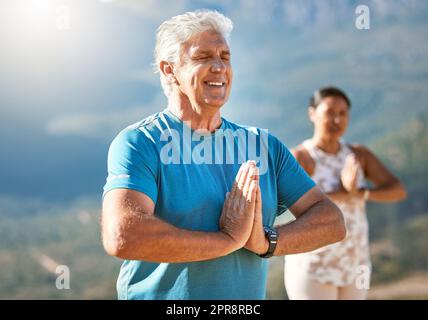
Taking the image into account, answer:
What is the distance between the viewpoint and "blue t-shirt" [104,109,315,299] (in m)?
1.71

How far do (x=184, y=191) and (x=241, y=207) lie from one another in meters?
0.16

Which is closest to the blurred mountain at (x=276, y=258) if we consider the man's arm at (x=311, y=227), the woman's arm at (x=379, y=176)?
the woman's arm at (x=379, y=176)

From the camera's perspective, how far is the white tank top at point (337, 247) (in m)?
3.29

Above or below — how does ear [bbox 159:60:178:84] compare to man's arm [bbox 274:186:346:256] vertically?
above

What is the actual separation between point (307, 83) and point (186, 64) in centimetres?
404

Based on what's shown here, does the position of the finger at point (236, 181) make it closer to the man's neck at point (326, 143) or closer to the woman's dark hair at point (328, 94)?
the man's neck at point (326, 143)

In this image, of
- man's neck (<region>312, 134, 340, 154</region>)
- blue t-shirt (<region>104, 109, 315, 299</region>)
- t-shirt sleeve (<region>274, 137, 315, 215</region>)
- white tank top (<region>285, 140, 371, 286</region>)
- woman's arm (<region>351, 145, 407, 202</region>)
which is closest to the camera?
blue t-shirt (<region>104, 109, 315, 299</region>)

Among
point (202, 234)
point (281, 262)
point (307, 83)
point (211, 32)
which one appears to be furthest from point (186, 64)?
point (307, 83)

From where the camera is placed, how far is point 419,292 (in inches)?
234

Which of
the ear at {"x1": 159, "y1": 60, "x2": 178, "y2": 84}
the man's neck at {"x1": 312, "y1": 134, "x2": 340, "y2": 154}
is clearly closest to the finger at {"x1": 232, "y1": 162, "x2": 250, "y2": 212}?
the ear at {"x1": 159, "y1": 60, "x2": 178, "y2": 84}

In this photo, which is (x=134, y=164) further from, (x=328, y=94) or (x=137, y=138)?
(x=328, y=94)

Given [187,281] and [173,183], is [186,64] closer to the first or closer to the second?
[173,183]

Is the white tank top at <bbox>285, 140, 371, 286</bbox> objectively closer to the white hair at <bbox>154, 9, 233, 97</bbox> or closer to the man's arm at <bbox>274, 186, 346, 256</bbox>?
the man's arm at <bbox>274, 186, 346, 256</bbox>

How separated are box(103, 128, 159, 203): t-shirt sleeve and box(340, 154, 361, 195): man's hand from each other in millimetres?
1838
